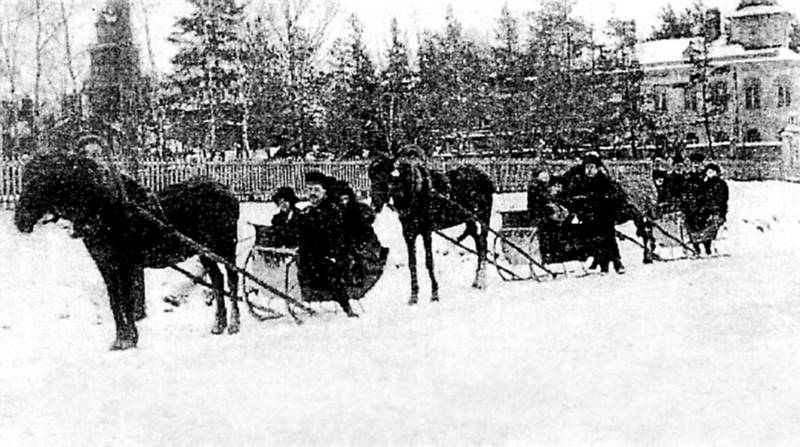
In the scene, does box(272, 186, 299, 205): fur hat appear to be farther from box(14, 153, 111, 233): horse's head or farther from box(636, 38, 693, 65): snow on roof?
box(636, 38, 693, 65): snow on roof

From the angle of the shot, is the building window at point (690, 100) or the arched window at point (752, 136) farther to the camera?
the building window at point (690, 100)

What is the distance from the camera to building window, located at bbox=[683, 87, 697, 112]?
3788cm

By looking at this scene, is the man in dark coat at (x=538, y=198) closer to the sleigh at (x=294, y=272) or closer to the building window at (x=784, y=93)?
the sleigh at (x=294, y=272)

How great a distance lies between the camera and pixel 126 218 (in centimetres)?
882

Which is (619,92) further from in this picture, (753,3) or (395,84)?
(395,84)

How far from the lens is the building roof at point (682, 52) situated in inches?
1403

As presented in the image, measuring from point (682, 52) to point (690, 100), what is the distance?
6.96 feet

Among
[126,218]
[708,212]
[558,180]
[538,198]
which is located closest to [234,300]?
[126,218]

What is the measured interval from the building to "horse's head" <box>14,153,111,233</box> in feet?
88.6

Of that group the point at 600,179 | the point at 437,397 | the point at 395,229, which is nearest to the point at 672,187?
the point at 600,179

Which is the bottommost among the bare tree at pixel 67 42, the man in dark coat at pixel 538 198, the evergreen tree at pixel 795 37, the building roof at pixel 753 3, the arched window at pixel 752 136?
the man in dark coat at pixel 538 198

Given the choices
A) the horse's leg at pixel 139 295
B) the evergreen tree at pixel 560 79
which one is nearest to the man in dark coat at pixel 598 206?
the horse's leg at pixel 139 295

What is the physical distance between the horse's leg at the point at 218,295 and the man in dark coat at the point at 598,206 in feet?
20.2

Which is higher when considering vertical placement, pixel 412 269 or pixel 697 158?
pixel 697 158
